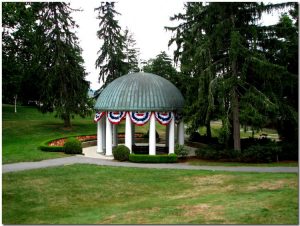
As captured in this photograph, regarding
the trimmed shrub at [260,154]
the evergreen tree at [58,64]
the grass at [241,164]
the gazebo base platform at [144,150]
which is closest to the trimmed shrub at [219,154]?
the trimmed shrub at [260,154]

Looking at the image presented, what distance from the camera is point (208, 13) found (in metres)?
29.1

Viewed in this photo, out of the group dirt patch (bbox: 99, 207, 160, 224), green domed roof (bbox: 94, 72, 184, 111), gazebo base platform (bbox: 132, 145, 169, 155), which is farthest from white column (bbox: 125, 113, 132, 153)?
dirt patch (bbox: 99, 207, 160, 224)

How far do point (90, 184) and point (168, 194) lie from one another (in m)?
4.39

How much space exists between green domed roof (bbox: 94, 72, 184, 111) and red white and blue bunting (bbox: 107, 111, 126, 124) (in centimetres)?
37

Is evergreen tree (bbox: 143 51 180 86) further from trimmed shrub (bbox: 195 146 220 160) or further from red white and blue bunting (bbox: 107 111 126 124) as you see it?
trimmed shrub (bbox: 195 146 220 160)

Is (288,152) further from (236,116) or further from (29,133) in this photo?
(29,133)

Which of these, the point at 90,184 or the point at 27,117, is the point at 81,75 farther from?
the point at 90,184

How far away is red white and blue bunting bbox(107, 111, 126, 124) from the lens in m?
31.8

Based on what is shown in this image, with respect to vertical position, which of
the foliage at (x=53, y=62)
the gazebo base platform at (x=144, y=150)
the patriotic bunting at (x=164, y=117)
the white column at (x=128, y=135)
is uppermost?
the foliage at (x=53, y=62)

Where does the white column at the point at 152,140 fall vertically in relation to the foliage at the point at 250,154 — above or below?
above

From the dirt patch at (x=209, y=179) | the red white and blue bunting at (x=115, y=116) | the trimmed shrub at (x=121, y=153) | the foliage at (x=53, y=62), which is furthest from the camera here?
the foliage at (x=53, y=62)

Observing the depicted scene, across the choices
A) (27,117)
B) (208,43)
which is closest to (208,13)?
(208,43)

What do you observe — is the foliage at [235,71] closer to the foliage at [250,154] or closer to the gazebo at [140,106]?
the foliage at [250,154]

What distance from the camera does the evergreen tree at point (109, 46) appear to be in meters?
51.2
